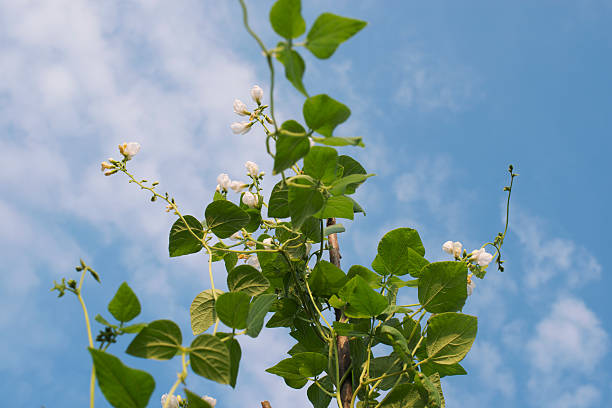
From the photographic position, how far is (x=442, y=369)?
4.09 ft

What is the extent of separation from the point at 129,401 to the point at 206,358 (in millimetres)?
157

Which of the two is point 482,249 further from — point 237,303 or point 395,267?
point 237,303

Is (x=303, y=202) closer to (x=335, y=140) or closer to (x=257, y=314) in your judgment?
(x=335, y=140)

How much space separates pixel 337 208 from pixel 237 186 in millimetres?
409

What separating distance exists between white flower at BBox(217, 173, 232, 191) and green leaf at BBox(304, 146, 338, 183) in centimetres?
51

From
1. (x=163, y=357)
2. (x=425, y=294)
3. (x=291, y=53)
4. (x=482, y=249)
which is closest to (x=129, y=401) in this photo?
(x=163, y=357)

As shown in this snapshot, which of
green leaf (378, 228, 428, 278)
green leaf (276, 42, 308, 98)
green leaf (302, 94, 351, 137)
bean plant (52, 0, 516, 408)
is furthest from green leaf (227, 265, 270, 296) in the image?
green leaf (276, 42, 308, 98)

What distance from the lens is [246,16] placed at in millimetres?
781

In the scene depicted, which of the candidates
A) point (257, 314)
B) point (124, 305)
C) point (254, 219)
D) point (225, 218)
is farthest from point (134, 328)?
point (254, 219)

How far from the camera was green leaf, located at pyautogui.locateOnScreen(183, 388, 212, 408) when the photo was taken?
2.89 feet

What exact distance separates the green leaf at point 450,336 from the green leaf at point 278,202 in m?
0.47

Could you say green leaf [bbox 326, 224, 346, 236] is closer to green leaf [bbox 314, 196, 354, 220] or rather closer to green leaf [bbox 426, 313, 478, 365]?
green leaf [bbox 314, 196, 354, 220]

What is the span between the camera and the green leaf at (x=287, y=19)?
32.3 inches

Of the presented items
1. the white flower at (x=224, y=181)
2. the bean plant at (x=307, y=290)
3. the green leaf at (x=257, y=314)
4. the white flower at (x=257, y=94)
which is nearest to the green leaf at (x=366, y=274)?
the bean plant at (x=307, y=290)
